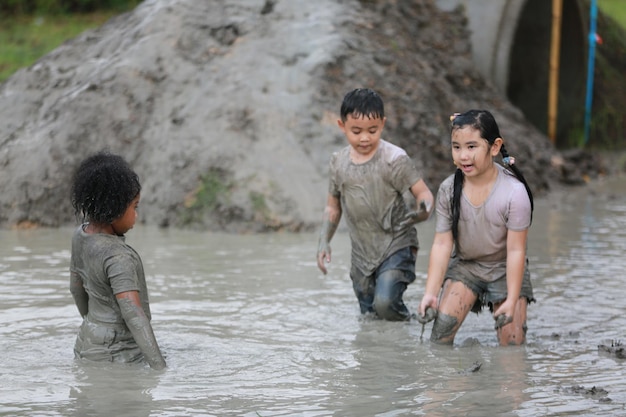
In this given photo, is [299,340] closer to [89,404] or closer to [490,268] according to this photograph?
[490,268]

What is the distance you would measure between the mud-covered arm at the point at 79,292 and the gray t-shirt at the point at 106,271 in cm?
3

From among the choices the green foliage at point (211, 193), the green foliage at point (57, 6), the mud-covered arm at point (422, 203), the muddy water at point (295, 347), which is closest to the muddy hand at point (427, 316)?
the muddy water at point (295, 347)

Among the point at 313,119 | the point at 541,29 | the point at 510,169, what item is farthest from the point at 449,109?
the point at 510,169

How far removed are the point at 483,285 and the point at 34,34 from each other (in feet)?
36.8

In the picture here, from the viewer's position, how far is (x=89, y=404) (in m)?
4.43

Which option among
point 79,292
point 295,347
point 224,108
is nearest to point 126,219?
point 79,292

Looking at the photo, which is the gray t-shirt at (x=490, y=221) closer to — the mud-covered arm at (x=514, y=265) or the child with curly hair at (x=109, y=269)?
the mud-covered arm at (x=514, y=265)

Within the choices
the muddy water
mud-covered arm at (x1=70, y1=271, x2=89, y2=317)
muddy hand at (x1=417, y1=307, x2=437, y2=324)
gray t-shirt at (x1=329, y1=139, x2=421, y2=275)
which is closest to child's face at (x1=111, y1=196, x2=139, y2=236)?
mud-covered arm at (x1=70, y1=271, x2=89, y2=317)

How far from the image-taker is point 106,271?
475 centimetres

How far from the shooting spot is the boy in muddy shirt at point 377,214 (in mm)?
6051

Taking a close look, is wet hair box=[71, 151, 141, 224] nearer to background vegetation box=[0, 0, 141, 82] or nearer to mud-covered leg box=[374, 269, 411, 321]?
mud-covered leg box=[374, 269, 411, 321]

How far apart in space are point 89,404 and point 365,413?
117cm

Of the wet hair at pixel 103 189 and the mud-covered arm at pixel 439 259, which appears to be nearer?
the wet hair at pixel 103 189

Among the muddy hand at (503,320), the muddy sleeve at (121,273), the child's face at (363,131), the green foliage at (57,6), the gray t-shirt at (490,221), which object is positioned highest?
the green foliage at (57,6)
